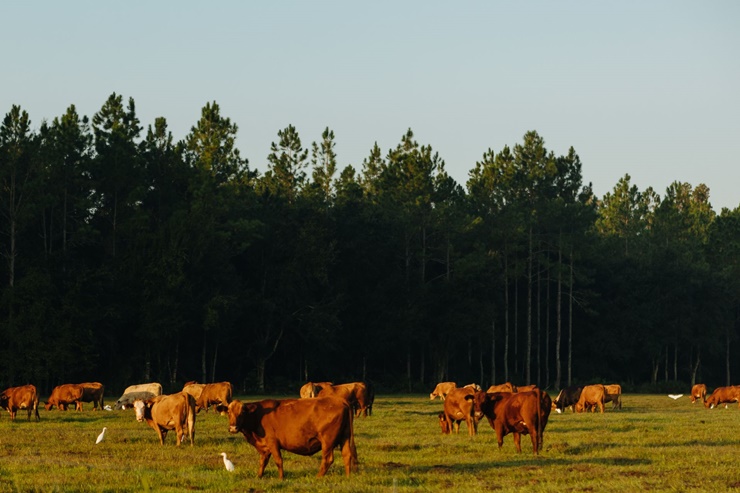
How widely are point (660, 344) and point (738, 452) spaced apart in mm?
74775

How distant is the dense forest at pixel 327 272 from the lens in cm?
6656

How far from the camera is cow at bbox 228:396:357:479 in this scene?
18.9 meters

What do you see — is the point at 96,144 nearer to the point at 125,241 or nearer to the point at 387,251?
the point at 125,241

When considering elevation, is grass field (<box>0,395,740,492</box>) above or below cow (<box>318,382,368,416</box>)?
below

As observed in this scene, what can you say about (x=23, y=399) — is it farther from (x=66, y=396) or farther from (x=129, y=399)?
(x=129, y=399)

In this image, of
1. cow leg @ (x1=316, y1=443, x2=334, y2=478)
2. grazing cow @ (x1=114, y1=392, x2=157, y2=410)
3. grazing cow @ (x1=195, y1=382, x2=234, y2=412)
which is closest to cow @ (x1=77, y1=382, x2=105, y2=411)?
grazing cow @ (x1=114, y1=392, x2=157, y2=410)

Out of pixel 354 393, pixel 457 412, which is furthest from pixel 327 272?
pixel 457 412

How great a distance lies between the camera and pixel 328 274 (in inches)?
3214

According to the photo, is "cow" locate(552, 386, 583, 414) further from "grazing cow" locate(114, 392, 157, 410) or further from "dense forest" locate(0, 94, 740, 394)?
"dense forest" locate(0, 94, 740, 394)

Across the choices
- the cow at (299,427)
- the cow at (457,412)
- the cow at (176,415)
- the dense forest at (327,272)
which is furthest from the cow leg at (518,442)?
the dense forest at (327,272)

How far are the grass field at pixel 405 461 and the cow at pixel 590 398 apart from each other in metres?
12.1

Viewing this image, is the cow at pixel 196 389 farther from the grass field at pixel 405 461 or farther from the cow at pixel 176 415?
the cow at pixel 176 415

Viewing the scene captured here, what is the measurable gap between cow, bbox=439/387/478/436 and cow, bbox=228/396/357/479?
962 cm

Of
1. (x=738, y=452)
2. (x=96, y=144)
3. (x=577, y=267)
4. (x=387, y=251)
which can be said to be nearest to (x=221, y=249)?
(x=96, y=144)
